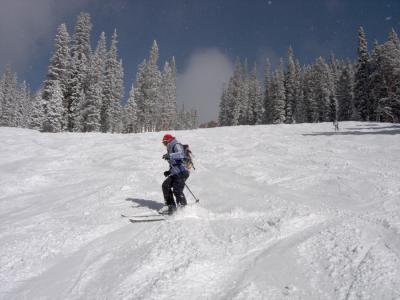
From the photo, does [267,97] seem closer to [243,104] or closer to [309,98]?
[243,104]

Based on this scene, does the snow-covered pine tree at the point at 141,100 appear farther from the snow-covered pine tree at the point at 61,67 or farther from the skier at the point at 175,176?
the skier at the point at 175,176

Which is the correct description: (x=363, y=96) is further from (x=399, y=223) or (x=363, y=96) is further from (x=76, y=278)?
(x=76, y=278)

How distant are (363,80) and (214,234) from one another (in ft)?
173

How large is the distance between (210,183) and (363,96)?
4831cm

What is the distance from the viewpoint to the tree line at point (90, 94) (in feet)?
133

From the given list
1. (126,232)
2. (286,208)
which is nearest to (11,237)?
(126,232)

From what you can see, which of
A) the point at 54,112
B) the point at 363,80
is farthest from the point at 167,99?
the point at 363,80

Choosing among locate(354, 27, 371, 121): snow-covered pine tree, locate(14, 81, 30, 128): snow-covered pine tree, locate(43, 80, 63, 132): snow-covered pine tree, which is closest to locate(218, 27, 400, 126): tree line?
locate(354, 27, 371, 121): snow-covered pine tree

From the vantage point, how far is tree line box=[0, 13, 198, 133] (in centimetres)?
4054

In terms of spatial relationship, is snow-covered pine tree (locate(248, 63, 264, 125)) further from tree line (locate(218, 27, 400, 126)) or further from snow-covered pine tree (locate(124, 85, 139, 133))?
snow-covered pine tree (locate(124, 85, 139, 133))

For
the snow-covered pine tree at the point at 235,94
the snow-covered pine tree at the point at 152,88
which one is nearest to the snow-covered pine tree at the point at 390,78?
the snow-covered pine tree at the point at 235,94

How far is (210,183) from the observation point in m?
10.8

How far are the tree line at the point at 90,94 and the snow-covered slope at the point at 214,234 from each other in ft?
100

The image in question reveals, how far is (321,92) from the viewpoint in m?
64.8
